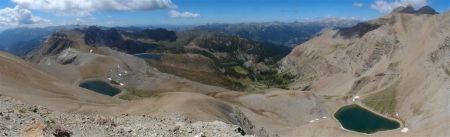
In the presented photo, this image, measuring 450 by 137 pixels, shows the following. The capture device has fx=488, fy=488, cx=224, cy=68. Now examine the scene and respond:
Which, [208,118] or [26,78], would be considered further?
[26,78]

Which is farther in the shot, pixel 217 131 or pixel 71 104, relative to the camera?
pixel 71 104

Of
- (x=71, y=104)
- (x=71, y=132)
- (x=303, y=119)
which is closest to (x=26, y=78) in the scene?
(x=71, y=104)

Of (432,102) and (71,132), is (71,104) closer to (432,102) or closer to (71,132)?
(71,132)

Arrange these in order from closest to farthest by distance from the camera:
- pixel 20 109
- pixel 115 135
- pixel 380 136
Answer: pixel 115 135
pixel 20 109
pixel 380 136

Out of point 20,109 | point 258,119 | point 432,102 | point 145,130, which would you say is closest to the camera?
point 145,130

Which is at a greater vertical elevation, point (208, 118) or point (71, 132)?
point (71, 132)

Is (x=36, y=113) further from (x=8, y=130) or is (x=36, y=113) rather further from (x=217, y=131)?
(x=217, y=131)

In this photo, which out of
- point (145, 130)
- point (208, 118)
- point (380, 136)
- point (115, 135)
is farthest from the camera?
point (380, 136)

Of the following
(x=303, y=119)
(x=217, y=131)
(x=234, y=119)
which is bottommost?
(x=303, y=119)

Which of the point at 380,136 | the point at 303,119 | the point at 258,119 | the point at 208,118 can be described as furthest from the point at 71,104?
the point at 303,119
